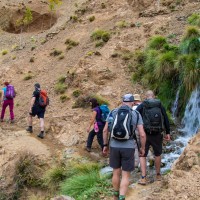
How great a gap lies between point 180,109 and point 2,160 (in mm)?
6201

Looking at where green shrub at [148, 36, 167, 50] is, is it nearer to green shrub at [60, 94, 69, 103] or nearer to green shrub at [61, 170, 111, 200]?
green shrub at [60, 94, 69, 103]

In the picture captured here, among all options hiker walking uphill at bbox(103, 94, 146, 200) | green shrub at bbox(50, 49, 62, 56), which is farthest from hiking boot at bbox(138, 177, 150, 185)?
green shrub at bbox(50, 49, 62, 56)

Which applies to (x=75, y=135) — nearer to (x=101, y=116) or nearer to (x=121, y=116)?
(x=101, y=116)

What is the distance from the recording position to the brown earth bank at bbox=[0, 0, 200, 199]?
12702mm

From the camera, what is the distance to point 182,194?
24.0ft

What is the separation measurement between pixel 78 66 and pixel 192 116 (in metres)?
6.50

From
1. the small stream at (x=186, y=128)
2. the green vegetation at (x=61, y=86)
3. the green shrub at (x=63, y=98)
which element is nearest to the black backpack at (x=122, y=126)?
the small stream at (x=186, y=128)

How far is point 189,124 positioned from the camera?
1267 centimetres

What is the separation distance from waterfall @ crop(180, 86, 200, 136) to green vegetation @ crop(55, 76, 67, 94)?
5778 mm

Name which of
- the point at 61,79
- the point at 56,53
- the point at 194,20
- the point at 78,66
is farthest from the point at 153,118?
the point at 56,53

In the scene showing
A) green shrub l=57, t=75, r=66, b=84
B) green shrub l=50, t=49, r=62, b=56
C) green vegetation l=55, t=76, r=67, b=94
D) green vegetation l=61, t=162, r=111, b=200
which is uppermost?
green shrub l=50, t=49, r=62, b=56

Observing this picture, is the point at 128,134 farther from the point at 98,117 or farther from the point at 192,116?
the point at 192,116

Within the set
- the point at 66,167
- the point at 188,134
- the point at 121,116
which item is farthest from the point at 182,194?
the point at 188,134

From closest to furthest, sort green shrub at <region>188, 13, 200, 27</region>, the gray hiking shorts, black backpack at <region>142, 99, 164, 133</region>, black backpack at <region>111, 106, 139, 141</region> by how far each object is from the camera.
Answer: black backpack at <region>111, 106, 139, 141</region> → the gray hiking shorts → black backpack at <region>142, 99, 164, 133</region> → green shrub at <region>188, 13, 200, 27</region>
